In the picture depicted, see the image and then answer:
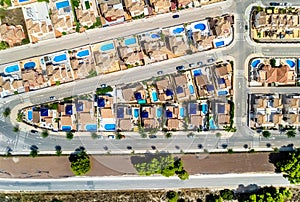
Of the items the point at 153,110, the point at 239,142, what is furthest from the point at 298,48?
the point at 153,110

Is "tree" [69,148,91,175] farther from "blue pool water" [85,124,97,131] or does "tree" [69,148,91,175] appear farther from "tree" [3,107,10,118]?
"tree" [3,107,10,118]

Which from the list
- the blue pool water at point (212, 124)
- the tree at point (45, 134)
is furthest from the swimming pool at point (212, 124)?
the tree at point (45, 134)

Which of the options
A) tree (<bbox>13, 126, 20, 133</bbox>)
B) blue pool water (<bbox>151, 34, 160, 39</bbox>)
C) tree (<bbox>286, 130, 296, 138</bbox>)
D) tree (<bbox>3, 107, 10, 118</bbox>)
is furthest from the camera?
tree (<bbox>286, 130, 296, 138</bbox>)

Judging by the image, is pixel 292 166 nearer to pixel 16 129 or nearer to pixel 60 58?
pixel 60 58

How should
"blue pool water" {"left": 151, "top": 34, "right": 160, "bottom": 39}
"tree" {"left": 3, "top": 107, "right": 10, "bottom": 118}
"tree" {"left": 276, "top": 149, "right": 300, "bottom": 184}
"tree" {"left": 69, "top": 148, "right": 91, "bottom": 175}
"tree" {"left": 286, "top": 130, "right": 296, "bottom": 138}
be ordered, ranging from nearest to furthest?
"tree" {"left": 69, "top": 148, "right": 91, "bottom": 175}, "tree" {"left": 276, "top": 149, "right": 300, "bottom": 184}, "tree" {"left": 3, "top": 107, "right": 10, "bottom": 118}, "blue pool water" {"left": 151, "top": 34, "right": 160, "bottom": 39}, "tree" {"left": 286, "top": 130, "right": 296, "bottom": 138}

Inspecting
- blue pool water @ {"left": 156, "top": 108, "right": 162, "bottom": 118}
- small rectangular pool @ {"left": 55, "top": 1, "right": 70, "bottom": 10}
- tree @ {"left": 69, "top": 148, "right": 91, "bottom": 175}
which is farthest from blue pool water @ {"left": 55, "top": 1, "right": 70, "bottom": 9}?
tree @ {"left": 69, "top": 148, "right": 91, "bottom": 175}

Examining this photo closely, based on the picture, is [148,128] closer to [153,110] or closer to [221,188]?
[153,110]

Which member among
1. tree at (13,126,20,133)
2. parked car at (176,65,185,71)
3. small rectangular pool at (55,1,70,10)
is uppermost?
small rectangular pool at (55,1,70,10)
